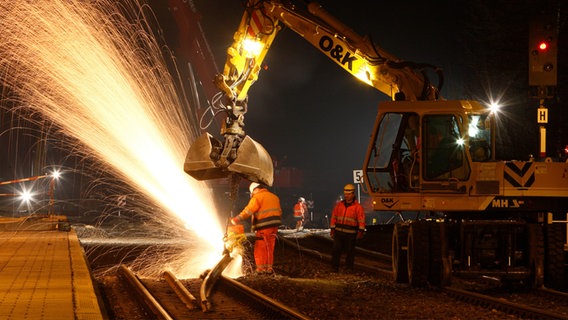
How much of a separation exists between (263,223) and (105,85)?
20.4ft

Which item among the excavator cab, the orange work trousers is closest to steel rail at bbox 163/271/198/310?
the orange work trousers

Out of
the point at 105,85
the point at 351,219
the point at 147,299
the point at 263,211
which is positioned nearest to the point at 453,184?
the point at 351,219

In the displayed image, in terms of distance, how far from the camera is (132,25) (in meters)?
19.1

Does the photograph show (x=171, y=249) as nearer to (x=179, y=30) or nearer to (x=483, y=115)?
(x=483, y=115)

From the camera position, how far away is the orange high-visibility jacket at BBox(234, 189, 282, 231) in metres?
14.4

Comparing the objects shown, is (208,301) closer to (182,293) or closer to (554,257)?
(182,293)

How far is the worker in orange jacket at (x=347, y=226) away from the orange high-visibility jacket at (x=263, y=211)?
68.7 inches

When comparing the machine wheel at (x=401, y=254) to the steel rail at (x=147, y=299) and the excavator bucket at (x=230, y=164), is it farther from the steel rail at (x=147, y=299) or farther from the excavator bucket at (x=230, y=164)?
the steel rail at (x=147, y=299)

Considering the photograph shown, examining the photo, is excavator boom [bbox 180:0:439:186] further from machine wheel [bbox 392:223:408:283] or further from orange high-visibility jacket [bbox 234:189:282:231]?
machine wheel [bbox 392:223:408:283]

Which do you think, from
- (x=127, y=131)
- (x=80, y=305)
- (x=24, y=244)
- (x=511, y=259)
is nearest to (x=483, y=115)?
(x=511, y=259)

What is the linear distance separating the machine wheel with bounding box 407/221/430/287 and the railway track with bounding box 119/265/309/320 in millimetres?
2967

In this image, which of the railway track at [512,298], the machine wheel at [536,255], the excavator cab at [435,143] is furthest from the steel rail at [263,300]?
the machine wheel at [536,255]

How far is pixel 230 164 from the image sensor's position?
12398 millimetres

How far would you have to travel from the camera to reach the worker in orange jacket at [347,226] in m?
15.6
